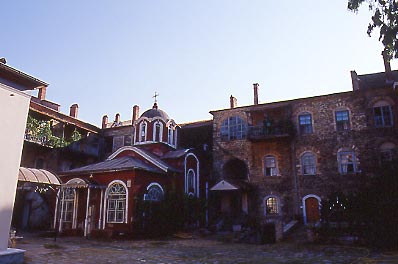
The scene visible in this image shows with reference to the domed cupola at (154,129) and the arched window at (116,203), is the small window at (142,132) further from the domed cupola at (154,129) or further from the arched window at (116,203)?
the arched window at (116,203)

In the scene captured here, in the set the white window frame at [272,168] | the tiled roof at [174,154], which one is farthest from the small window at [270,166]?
the tiled roof at [174,154]

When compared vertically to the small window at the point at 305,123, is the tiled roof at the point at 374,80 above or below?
above

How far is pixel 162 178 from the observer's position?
21.0 meters

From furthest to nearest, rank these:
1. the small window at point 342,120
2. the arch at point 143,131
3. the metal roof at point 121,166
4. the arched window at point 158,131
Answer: the arch at point 143,131 < the arched window at point 158,131 < the small window at point 342,120 < the metal roof at point 121,166

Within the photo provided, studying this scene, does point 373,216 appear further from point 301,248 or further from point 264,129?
point 264,129

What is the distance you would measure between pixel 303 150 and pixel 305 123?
201cm

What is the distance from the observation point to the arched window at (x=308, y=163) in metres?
22.6

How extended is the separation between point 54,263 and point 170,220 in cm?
1008

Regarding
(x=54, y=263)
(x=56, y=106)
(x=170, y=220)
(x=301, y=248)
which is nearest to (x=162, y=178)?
(x=170, y=220)

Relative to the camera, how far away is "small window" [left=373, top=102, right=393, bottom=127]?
70.0 ft

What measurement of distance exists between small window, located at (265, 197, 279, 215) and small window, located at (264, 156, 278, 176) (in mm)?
1766

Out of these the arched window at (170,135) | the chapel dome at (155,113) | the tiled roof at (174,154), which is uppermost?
the chapel dome at (155,113)

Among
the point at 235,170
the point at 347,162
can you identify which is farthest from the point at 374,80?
the point at 235,170

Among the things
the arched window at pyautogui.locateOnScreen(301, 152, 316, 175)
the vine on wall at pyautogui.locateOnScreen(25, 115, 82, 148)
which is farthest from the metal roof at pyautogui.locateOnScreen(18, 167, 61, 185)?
the arched window at pyautogui.locateOnScreen(301, 152, 316, 175)
